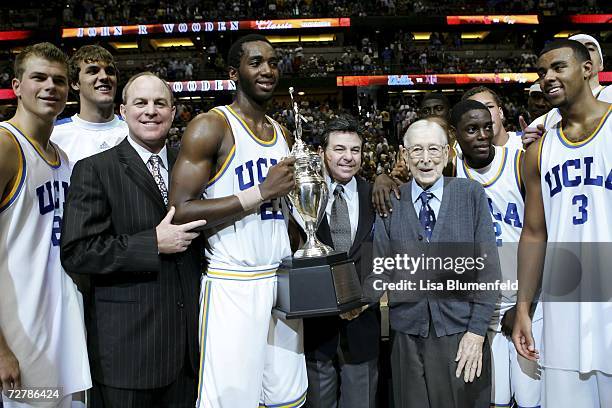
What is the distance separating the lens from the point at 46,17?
28562 mm

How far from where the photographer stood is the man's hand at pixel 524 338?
241cm

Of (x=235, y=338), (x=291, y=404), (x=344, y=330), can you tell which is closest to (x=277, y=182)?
(x=235, y=338)

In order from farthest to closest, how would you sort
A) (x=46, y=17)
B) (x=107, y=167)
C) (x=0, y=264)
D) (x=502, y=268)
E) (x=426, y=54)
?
(x=46, y=17) → (x=426, y=54) → (x=502, y=268) → (x=107, y=167) → (x=0, y=264)

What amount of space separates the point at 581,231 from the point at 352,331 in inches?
49.2

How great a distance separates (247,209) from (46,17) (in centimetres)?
3213

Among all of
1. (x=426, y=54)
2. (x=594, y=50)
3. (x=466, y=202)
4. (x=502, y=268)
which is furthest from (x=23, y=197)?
(x=426, y=54)

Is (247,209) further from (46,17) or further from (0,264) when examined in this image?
(46,17)

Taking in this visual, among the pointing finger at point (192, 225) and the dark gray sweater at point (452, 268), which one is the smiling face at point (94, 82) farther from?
the dark gray sweater at point (452, 268)

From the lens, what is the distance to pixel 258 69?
2447mm

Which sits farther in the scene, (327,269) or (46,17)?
(46,17)

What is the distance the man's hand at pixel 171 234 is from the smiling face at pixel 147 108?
1.38 ft

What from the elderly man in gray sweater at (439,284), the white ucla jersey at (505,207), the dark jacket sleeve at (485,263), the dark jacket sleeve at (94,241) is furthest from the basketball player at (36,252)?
the white ucla jersey at (505,207)

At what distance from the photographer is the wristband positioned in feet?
7.36
